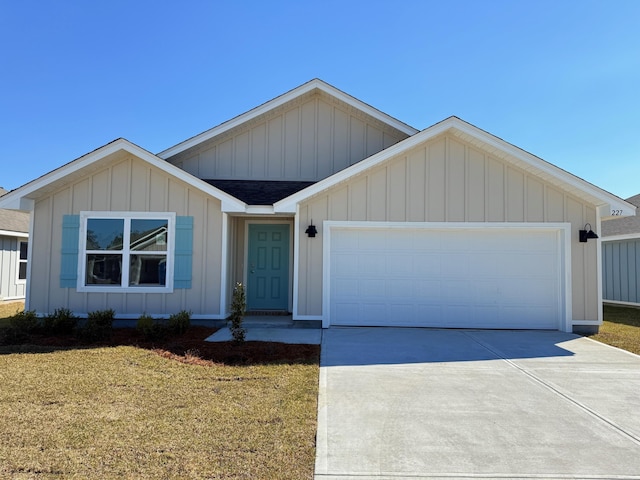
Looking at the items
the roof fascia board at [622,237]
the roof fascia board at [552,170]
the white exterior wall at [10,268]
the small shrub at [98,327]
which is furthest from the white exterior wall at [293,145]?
the roof fascia board at [622,237]

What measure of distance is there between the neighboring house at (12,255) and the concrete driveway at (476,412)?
1244 centimetres

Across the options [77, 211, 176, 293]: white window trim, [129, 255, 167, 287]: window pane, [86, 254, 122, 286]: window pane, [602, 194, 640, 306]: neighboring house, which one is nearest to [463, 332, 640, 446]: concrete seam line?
[77, 211, 176, 293]: white window trim

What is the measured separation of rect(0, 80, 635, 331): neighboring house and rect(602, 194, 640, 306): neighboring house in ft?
24.0

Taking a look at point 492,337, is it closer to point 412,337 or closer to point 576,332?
point 412,337

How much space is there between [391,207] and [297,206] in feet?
6.67

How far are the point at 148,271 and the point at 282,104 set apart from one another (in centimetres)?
556

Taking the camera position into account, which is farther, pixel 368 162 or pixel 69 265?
pixel 69 265

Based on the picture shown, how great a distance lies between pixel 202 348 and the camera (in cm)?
673

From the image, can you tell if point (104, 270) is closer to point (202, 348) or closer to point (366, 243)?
point (202, 348)

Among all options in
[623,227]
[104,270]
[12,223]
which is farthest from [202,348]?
[623,227]

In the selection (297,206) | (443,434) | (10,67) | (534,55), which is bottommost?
(443,434)

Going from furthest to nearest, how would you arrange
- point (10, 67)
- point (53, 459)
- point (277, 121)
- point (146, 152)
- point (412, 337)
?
point (10, 67) → point (277, 121) → point (146, 152) → point (412, 337) → point (53, 459)

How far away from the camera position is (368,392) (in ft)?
15.7

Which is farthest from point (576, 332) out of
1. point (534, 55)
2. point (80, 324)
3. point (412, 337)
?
point (80, 324)
